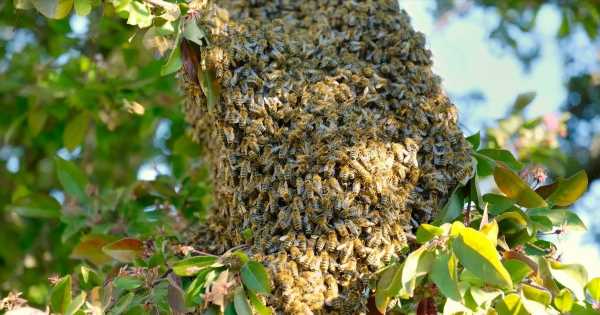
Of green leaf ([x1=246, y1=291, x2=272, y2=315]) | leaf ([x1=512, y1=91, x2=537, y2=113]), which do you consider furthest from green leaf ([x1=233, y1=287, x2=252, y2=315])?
leaf ([x1=512, y1=91, x2=537, y2=113])

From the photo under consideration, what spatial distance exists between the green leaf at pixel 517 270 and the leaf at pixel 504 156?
460 mm

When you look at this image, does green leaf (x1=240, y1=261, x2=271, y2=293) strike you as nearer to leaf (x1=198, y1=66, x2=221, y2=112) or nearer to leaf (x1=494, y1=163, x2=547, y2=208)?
leaf (x1=198, y1=66, x2=221, y2=112)

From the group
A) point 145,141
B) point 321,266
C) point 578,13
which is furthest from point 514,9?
point 321,266

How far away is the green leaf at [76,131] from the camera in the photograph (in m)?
3.37

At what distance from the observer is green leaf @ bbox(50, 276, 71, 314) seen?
73.1 inches

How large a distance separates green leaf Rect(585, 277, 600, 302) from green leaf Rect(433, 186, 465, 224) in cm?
34

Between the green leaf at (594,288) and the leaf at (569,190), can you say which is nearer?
the green leaf at (594,288)

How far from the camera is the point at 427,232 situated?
180 centimetres

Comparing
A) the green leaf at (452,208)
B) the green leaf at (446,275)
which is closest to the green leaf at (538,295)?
the green leaf at (446,275)

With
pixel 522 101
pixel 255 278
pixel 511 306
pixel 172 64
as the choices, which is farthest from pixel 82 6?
pixel 522 101

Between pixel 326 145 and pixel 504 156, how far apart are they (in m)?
0.52

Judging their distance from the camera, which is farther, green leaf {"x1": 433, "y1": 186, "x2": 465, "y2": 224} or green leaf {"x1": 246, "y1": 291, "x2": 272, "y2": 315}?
green leaf {"x1": 433, "y1": 186, "x2": 465, "y2": 224}

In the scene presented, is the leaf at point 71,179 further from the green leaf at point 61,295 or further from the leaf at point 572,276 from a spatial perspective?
the leaf at point 572,276

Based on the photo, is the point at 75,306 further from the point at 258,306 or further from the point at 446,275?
the point at 446,275
